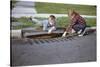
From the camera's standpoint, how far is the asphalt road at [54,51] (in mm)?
1658

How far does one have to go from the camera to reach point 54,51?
1766mm

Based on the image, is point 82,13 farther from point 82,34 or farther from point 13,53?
point 13,53

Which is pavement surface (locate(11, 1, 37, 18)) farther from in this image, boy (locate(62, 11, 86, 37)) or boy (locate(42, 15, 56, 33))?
boy (locate(62, 11, 86, 37))

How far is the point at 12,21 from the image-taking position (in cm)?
164

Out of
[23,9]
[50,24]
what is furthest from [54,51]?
[23,9]

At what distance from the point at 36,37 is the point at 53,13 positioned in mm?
311

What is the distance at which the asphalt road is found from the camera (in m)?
Result: 1.66

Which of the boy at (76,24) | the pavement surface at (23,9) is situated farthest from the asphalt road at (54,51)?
the pavement surface at (23,9)

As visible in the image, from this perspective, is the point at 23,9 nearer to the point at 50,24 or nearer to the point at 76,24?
the point at 50,24

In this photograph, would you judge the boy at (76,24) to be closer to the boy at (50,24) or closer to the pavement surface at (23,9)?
the boy at (50,24)

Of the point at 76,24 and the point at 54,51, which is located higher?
the point at 76,24

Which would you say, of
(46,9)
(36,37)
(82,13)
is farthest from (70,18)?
(36,37)

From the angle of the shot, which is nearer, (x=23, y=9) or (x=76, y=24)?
(x=23, y=9)
